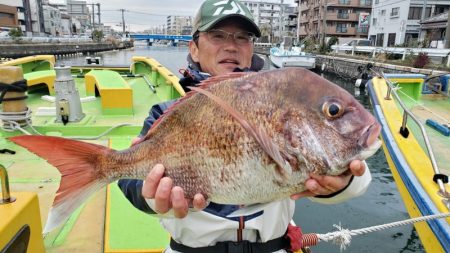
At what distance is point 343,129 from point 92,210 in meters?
2.96

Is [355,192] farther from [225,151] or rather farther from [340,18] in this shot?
[340,18]

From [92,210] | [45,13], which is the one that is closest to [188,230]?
[92,210]

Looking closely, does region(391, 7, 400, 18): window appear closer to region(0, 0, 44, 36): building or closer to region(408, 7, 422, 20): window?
region(408, 7, 422, 20): window

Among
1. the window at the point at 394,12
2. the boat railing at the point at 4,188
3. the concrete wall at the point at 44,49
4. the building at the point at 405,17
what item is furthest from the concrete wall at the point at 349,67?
the concrete wall at the point at 44,49

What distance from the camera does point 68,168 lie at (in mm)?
1585

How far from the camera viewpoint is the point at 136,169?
1.66m

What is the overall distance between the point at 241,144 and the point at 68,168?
80 cm

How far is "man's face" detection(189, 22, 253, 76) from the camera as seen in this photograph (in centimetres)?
214

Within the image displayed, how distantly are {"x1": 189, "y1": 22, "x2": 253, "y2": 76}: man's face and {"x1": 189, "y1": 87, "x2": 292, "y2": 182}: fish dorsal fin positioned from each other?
730 mm

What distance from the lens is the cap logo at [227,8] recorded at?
2.06 meters

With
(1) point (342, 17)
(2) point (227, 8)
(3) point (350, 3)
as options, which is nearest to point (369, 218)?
(2) point (227, 8)

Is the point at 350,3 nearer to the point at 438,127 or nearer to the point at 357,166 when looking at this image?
the point at 438,127

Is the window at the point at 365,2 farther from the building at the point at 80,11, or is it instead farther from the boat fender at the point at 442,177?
the building at the point at 80,11

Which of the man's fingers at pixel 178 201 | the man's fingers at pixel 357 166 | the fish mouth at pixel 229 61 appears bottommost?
the man's fingers at pixel 178 201
